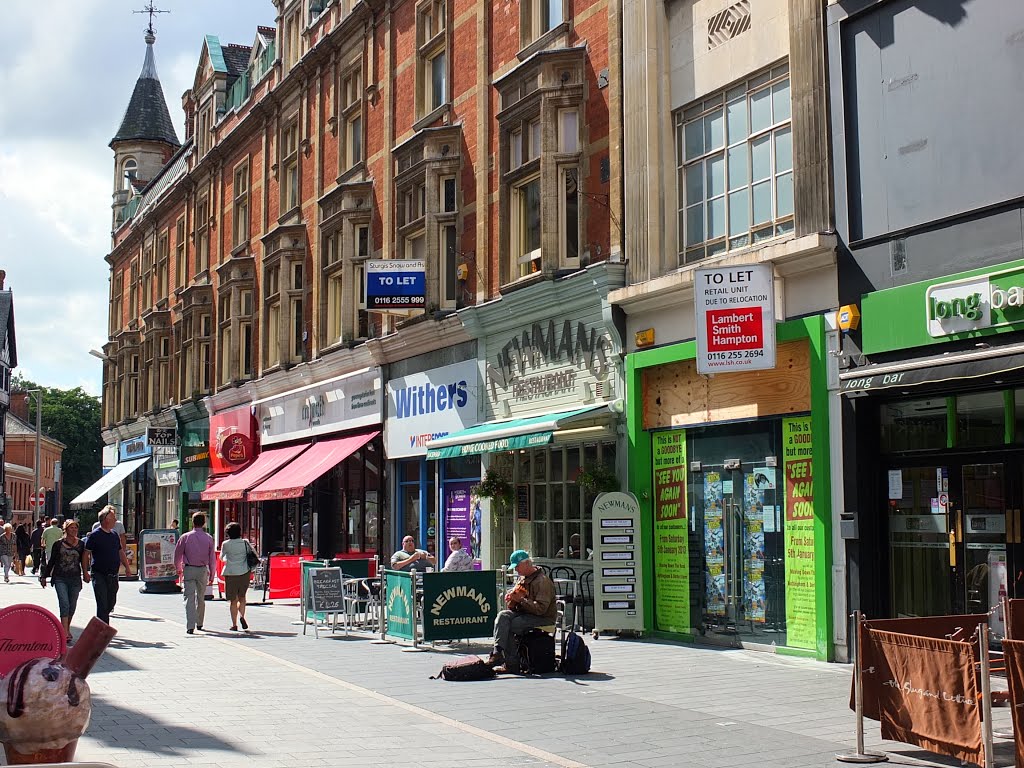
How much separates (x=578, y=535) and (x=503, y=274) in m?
4.88

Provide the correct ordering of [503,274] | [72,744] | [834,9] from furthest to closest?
1. [503,274]
2. [834,9]
3. [72,744]

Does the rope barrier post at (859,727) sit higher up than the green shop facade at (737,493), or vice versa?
the green shop facade at (737,493)

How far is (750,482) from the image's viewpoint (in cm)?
1531

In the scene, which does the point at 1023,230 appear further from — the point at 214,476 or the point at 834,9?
the point at 214,476

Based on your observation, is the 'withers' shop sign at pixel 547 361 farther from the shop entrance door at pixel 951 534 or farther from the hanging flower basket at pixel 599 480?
the shop entrance door at pixel 951 534

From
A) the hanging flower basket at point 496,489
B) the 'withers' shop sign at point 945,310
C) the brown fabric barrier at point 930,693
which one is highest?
the 'withers' shop sign at point 945,310

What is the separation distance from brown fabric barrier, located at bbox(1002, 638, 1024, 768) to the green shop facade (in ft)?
21.1

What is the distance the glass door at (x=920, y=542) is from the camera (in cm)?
1276

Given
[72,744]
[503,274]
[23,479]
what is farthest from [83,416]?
[72,744]

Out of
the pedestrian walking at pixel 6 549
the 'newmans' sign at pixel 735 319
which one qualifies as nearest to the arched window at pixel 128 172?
the pedestrian walking at pixel 6 549

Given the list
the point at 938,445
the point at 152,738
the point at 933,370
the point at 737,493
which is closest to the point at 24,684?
the point at 152,738

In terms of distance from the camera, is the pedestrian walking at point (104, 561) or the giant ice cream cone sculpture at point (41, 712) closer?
the giant ice cream cone sculpture at point (41, 712)

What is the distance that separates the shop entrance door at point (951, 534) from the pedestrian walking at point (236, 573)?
9.95 m

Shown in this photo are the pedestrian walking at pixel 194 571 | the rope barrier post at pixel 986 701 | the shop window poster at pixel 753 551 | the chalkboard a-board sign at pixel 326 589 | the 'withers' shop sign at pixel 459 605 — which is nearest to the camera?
the rope barrier post at pixel 986 701
